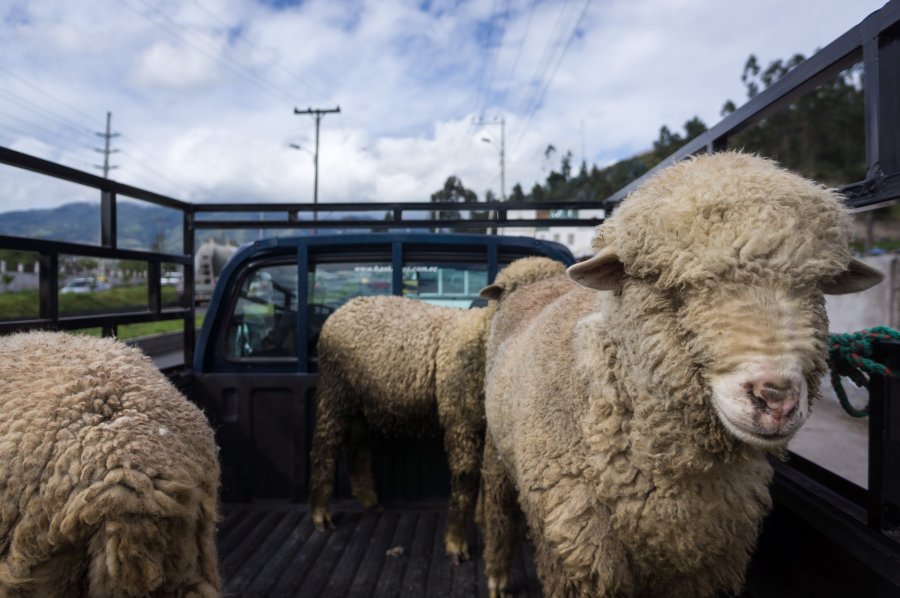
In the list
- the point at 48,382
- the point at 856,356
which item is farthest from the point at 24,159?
the point at 856,356

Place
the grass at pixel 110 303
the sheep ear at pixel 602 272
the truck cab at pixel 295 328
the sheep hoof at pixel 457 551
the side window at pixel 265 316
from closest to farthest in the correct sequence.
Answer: the sheep ear at pixel 602 272, the sheep hoof at pixel 457 551, the truck cab at pixel 295 328, the side window at pixel 265 316, the grass at pixel 110 303

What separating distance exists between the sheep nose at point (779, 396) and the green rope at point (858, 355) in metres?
0.52

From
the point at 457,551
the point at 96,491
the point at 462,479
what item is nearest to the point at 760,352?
the point at 96,491

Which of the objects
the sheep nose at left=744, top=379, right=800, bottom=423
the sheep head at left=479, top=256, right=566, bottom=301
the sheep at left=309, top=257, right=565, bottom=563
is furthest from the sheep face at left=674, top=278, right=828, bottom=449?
the sheep at left=309, top=257, right=565, bottom=563

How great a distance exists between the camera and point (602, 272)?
1.43 metres

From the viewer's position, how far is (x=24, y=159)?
8.32ft

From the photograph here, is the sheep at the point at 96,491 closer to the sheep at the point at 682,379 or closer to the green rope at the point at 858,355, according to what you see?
the sheep at the point at 682,379

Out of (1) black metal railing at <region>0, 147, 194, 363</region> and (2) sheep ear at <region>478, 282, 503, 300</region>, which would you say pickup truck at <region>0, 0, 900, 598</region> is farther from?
(2) sheep ear at <region>478, 282, 503, 300</region>

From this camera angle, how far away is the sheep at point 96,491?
117 cm

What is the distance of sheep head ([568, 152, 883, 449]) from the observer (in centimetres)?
109

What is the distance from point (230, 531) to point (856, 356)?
136 inches

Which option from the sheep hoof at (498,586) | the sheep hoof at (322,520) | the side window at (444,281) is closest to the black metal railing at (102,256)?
the sheep hoof at (322,520)

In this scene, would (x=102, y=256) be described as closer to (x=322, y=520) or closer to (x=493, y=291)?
(x=322, y=520)

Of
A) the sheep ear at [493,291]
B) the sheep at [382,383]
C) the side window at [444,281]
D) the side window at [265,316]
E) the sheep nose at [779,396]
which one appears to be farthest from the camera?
the side window at [444,281]
